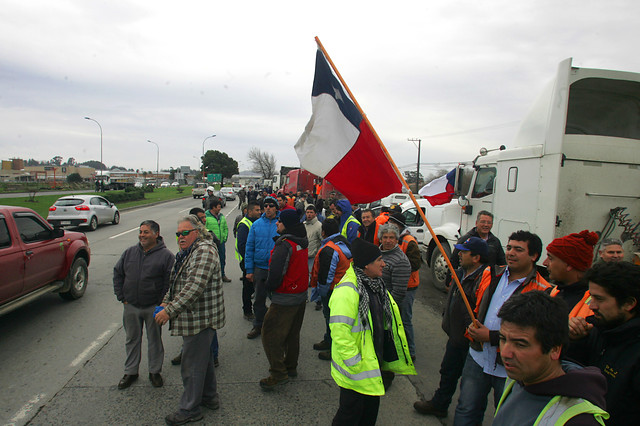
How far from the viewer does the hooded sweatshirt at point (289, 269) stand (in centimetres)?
367

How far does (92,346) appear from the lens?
463cm

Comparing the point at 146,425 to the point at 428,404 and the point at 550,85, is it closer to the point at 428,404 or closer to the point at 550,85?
the point at 428,404

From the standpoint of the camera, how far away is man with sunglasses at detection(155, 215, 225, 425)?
314 centimetres

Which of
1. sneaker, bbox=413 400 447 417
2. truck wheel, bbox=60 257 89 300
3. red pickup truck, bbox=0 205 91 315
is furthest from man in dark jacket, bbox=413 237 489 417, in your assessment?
truck wheel, bbox=60 257 89 300

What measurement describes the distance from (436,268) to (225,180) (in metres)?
92.9

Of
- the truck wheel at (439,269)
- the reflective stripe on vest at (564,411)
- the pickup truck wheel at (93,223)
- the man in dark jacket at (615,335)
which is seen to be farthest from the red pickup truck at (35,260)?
the pickup truck wheel at (93,223)

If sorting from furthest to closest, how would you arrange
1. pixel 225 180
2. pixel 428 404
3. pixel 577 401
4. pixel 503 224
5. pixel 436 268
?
Answer: pixel 225 180 < pixel 436 268 < pixel 503 224 < pixel 428 404 < pixel 577 401

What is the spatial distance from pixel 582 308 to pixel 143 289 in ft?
12.2

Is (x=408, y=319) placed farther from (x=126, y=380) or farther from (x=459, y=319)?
(x=126, y=380)

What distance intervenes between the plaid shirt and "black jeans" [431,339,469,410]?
213 cm

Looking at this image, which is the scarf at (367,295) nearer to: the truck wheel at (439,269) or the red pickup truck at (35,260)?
the red pickup truck at (35,260)

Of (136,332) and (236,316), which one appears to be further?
(236,316)

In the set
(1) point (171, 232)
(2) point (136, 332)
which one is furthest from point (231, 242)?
(2) point (136, 332)

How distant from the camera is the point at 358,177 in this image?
3689 millimetres
